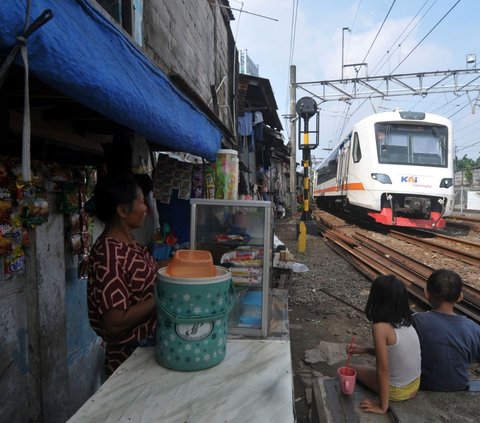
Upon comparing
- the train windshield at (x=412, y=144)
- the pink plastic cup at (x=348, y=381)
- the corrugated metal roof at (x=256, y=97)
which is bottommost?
the pink plastic cup at (x=348, y=381)

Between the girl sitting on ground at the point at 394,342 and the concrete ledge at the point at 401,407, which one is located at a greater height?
the girl sitting on ground at the point at 394,342

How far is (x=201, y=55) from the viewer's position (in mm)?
7480

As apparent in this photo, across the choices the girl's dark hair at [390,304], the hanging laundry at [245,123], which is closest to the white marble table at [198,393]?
the girl's dark hair at [390,304]

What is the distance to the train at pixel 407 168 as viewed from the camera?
1050 cm

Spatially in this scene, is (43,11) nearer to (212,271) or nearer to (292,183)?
(212,271)

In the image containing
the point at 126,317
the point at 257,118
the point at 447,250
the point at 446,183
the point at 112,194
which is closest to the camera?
the point at 126,317

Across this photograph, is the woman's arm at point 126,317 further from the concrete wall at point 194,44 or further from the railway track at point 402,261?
the railway track at point 402,261

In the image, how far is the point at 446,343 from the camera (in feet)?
8.65

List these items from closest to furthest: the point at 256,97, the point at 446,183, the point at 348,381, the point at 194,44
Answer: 1. the point at 348,381
2. the point at 194,44
3. the point at 446,183
4. the point at 256,97

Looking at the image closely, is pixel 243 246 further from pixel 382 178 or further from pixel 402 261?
pixel 382 178

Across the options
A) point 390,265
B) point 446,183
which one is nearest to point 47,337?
point 390,265

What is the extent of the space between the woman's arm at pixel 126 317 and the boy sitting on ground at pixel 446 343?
1900 mm

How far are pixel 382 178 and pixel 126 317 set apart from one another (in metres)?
9.96

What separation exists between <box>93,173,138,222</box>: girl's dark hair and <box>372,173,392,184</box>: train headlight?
31.8 feet
